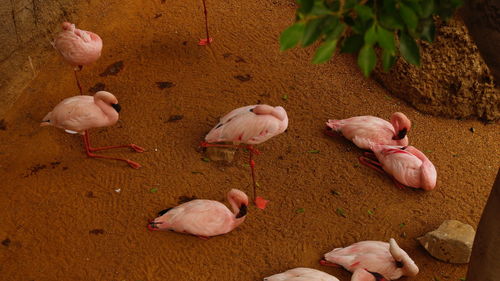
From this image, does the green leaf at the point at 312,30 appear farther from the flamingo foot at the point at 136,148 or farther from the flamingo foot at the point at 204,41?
the flamingo foot at the point at 204,41

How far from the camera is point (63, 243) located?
4.24m

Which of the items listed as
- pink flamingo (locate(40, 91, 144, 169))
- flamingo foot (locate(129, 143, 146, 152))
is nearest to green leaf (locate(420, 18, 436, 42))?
pink flamingo (locate(40, 91, 144, 169))

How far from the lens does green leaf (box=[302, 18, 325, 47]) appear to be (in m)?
1.74

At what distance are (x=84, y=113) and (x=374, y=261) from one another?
2851 millimetres

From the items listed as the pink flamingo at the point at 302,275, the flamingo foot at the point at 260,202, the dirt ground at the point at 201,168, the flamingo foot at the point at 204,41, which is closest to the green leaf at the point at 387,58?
the pink flamingo at the point at 302,275

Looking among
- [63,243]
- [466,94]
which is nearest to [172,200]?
[63,243]

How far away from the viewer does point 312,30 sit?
175 cm

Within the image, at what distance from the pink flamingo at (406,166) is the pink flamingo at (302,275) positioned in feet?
4.93

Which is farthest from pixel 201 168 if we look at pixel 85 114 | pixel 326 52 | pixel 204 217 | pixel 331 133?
pixel 326 52

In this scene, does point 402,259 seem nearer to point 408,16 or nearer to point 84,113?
point 408,16

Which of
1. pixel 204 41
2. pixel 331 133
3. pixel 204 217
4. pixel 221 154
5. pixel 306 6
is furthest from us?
pixel 204 41

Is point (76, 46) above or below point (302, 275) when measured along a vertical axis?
above

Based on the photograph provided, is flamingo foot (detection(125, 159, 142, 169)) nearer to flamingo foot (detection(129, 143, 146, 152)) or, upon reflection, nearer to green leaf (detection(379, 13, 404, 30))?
flamingo foot (detection(129, 143, 146, 152))

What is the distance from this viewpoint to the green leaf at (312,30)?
1.74 meters
